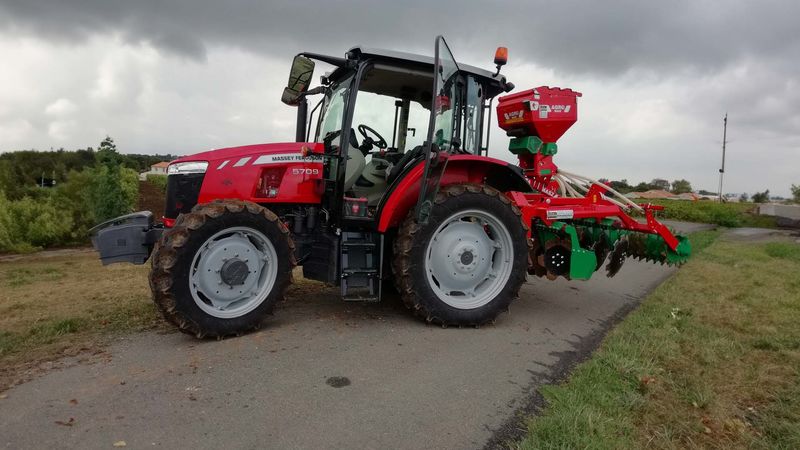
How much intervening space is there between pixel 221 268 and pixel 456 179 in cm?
232

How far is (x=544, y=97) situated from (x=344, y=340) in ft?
12.0

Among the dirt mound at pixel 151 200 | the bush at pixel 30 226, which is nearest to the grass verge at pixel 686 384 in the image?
the bush at pixel 30 226

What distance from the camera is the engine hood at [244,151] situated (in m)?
4.25

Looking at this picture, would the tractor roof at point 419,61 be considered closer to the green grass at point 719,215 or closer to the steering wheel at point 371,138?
the steering wheel at point 371,138

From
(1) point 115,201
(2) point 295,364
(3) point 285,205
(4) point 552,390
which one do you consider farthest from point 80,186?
(4) point 552,390

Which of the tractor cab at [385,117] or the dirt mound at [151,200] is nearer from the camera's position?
the tractor cab at [385,117]

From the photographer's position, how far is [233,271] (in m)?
3.81

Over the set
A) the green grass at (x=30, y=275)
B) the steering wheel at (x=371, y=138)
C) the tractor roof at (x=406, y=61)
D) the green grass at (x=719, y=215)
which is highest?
the tractor roof at (x=406, y=61)

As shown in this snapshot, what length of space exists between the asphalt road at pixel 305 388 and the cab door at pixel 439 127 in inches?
46.7

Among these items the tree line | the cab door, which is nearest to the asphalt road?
the cab door

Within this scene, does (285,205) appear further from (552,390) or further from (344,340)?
(552,390)

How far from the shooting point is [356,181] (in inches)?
187

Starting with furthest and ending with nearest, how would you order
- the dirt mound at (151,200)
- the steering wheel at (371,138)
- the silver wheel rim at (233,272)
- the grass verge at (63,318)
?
the dirt mound at (151,200) < the steering wheel at (371,138) < the silver wheel rim at (233,272) < the grass verge at (63,318)

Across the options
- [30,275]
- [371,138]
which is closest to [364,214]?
[371,138]
